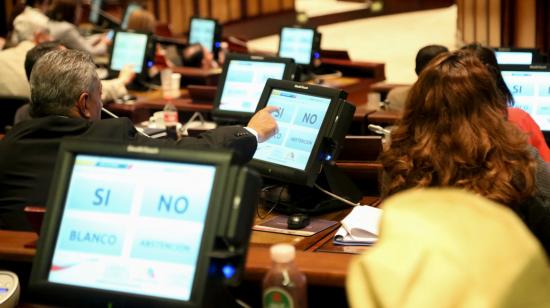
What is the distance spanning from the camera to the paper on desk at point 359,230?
257 cm

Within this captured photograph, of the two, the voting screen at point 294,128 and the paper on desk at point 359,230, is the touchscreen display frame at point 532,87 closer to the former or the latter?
the voting screen at point 294,128

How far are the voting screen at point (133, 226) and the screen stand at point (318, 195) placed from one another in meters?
1.25

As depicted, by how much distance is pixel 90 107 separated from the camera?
2.93 metres

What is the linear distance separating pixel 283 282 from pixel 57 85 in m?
1.28

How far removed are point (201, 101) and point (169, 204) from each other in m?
4.06

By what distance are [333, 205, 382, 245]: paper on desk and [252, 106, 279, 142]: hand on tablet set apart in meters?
0.41

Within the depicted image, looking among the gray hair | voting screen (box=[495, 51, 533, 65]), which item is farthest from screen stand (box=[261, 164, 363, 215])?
voting screen (box=[495, 51, 533, 65])

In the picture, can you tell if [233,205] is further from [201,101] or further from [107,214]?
[201,101]

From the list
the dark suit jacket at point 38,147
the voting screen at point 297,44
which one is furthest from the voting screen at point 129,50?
the dark suit jacket at point 38,147

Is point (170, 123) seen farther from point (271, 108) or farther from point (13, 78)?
point (271, 108)

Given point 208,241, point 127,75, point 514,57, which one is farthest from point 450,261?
point 127,75

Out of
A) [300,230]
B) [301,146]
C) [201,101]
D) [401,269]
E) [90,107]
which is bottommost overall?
[201,101]

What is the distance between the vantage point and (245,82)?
4617 mm

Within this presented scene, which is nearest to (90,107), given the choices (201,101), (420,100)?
(420,100)
